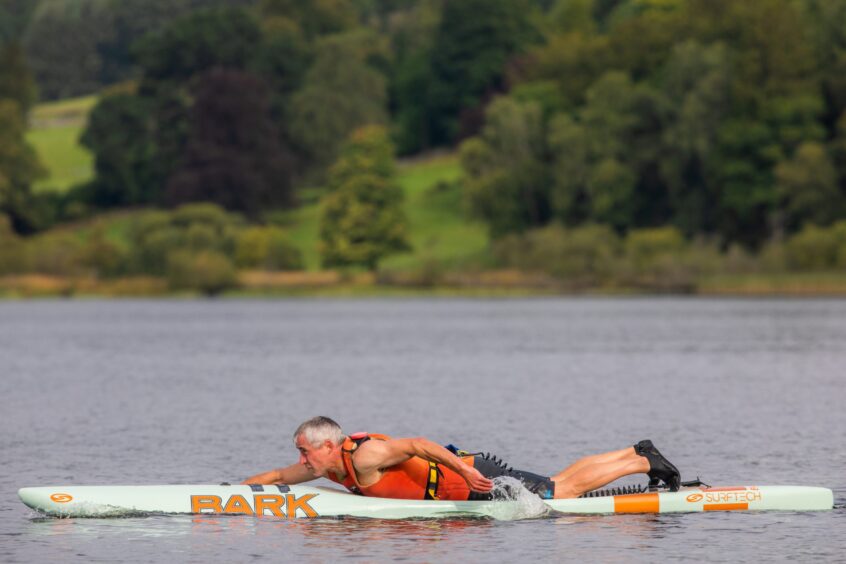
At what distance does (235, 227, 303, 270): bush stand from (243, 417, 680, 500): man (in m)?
107

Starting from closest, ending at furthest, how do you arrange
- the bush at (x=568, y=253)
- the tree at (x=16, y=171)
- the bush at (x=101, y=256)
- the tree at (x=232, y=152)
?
the bush at (x=568, y=253), the bush at (x=101, y=256), the tree at (x=232, y=152), the tree at (x=16, y=171)

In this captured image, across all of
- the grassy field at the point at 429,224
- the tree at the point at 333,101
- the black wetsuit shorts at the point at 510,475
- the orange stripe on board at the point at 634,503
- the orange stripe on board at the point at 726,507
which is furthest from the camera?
the tree at the point at 333,101

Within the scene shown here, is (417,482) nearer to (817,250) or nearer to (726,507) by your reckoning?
(726,507)

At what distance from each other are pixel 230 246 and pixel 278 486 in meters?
109

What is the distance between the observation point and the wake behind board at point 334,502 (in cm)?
2228

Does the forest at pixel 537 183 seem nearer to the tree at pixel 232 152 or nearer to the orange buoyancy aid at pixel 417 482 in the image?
the tree at pixel 232 152

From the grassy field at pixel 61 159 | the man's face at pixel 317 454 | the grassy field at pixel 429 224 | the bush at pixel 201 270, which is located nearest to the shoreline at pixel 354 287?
the bush at pixel 201 270

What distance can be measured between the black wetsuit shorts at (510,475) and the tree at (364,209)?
355 ft

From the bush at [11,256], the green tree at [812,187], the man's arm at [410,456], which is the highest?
the green tree at [812,187]

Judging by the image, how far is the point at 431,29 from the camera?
19262 centimetres

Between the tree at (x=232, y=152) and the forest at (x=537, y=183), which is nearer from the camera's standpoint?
the forest at (x=537, y=183)

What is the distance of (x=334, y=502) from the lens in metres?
22.4

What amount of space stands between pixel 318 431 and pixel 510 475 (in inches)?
117

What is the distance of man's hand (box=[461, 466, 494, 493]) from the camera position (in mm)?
21297
